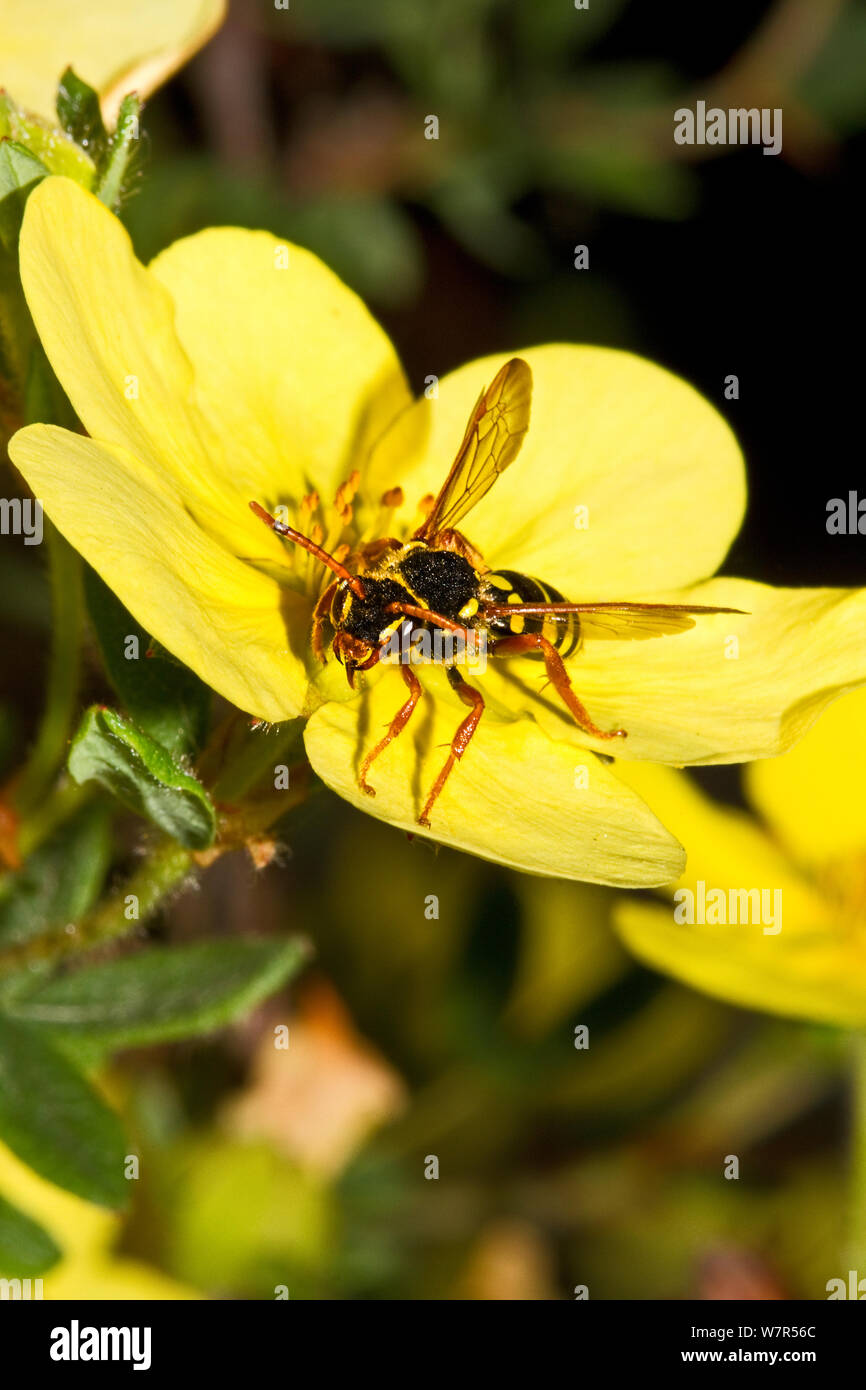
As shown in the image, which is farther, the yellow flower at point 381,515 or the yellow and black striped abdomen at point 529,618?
the yellow and black striped abdomen at point 529,618

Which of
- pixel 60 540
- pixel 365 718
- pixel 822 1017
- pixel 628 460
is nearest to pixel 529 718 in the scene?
pixel 365 718

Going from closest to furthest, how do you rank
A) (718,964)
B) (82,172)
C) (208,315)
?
(82,172), (208,315), (718,964)

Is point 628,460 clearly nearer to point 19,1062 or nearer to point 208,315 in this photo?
point 208,315

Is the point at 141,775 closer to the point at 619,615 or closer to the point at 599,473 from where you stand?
the point at 619,615

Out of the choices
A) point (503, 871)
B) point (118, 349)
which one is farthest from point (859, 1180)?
point (118, 349)

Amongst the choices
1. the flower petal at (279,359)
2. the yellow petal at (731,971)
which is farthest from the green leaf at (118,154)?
the yellow petal at (731,971)

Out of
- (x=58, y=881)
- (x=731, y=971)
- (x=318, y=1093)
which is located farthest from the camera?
(x=318, y=1093)

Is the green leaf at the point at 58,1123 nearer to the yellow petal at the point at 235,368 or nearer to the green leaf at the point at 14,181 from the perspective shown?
the yellow petal at the point at 235,368
